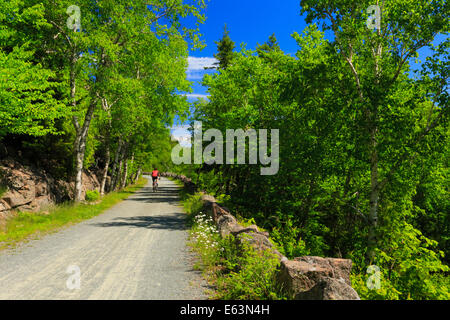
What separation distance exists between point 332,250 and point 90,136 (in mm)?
17936

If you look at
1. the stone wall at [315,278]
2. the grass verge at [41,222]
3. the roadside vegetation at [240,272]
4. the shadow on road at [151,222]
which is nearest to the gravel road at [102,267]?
the roadside vegetation at [240,272]

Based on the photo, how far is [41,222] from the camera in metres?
11.3

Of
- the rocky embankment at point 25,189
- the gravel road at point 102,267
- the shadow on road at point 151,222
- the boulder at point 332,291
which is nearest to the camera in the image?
the boulder at point 332,291

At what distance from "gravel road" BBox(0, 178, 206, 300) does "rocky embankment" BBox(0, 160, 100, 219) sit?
364 cm

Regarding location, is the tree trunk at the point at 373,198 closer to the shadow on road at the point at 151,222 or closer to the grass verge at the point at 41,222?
the shadow on road at the point at 151,222

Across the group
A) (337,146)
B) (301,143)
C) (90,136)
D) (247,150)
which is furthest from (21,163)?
(337,146)

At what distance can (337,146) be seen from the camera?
1189 cm

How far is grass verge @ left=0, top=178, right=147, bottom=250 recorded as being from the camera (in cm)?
883

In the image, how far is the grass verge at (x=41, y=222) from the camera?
29.0ft

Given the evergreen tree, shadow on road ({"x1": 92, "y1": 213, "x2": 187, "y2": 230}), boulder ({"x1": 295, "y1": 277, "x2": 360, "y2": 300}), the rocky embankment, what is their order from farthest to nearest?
the evergreen tree, the rocky embankment, shadow on road ({"x1": 92, "y1": 213, "x2": 187, "y2": 230}), boulder ({"x1": 295, "y1": 277, "x2": 360, "y2": 300})

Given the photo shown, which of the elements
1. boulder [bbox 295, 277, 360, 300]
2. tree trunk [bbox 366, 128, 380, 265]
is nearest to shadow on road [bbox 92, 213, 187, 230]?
tree trunk [bbox 366, 128, 380, 265]

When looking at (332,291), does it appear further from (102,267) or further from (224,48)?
(224,48)

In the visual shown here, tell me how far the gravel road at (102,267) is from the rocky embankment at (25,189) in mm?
3644

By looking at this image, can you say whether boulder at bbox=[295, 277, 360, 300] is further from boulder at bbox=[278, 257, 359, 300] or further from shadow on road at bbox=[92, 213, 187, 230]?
shadow on road at bbox=[92, 213, 187, 230]
